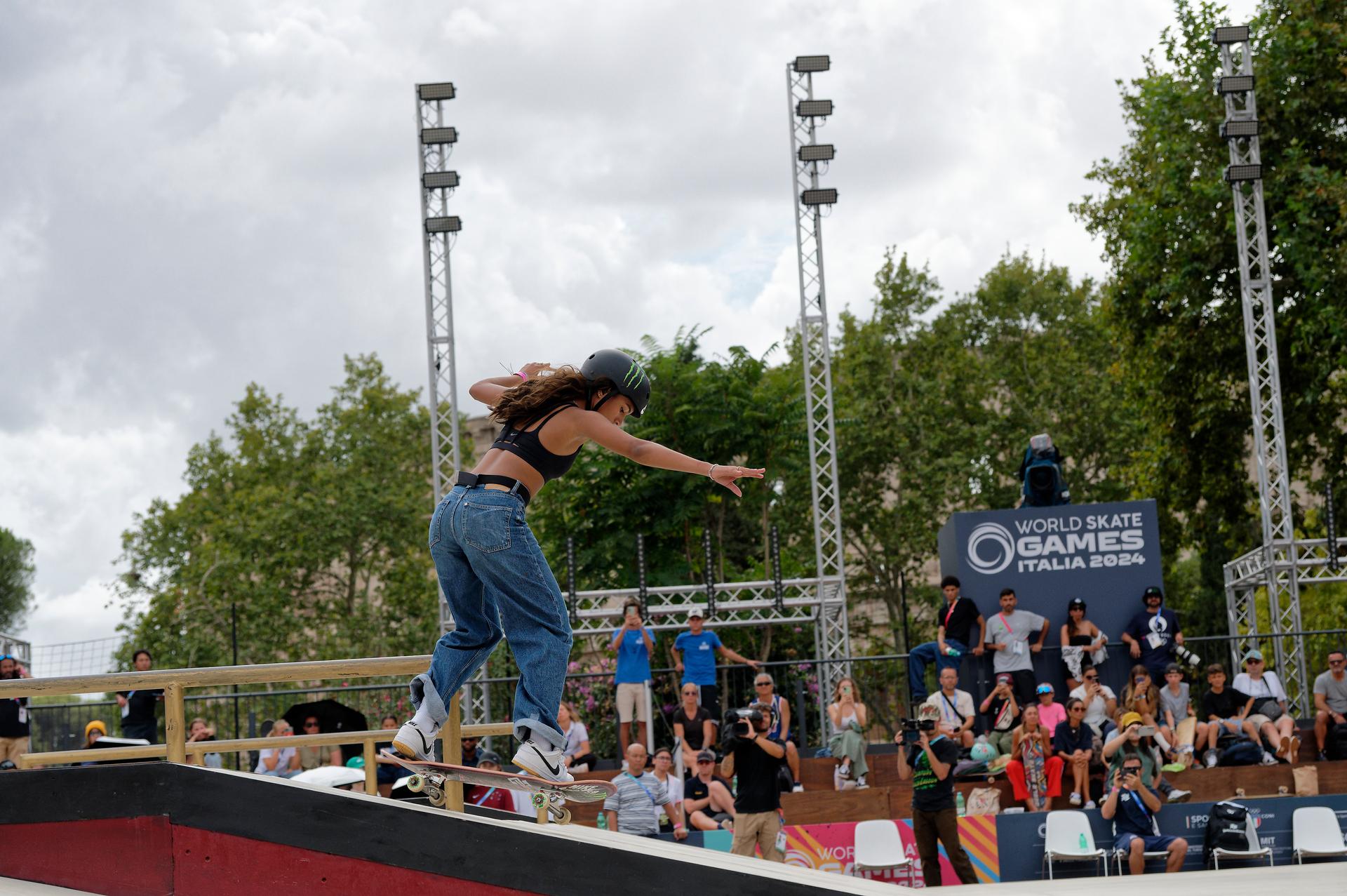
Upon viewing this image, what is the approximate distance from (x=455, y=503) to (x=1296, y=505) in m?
25.2

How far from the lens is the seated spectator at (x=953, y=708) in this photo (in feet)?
41.7

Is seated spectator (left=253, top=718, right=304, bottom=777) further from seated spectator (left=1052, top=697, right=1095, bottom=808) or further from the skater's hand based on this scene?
the skater's hand

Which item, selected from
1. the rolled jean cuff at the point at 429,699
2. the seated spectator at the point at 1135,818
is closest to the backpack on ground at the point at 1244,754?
the seated spectator at the point at 1135,818

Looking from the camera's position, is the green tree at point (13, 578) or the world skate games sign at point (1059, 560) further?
the green tree at point (13, 578)

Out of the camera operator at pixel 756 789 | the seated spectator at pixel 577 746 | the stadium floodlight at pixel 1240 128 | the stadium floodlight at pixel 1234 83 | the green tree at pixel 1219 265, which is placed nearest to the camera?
the camera operator at pixel 756 789

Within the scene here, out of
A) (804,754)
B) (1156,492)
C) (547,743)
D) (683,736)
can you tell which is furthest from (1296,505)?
(547,743)

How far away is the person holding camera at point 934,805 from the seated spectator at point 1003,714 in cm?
242

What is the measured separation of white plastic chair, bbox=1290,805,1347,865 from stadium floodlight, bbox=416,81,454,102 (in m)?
13.3

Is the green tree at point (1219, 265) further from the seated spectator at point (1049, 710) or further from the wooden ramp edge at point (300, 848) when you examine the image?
the wooden ramp edge at point (300, 848)

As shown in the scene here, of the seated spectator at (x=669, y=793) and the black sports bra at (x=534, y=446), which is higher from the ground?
the black sports bra at (x=534, y=446)

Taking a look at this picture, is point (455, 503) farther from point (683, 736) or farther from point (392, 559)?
point (392, 559)

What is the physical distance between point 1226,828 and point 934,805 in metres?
3.01

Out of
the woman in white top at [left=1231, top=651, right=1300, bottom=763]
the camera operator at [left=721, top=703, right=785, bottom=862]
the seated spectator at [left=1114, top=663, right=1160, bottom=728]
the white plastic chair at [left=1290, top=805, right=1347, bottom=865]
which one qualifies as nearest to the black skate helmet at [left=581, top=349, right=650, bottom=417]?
the camera operator at [left=721, top=703, right=785, bottom=862]

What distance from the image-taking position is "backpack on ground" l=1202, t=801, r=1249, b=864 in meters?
11.4
